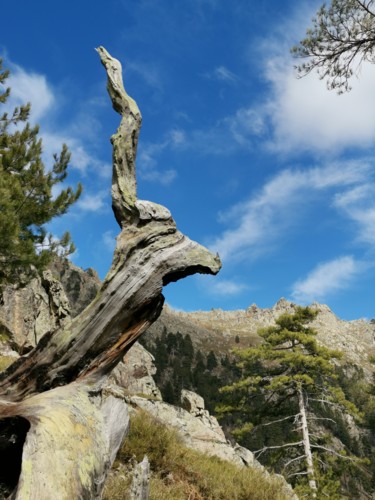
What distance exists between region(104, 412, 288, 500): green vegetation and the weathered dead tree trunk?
229 cm

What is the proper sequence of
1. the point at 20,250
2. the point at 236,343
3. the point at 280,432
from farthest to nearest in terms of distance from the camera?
1. the point at 236,343
2. the point at 280,432
3. the point at 20,250

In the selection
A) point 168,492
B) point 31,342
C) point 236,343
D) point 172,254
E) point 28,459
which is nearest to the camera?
point 28,459

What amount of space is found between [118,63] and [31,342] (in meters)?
20.3

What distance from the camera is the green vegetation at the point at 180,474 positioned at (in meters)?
7.22

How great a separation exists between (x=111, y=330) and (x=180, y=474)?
447 cm

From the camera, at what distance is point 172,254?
541 cm

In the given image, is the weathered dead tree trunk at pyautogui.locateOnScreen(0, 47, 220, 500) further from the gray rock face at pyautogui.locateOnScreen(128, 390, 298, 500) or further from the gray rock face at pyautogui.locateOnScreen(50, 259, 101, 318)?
the gray rock face at pyautogui.locateOnScreen(50, 259, 101, 318)

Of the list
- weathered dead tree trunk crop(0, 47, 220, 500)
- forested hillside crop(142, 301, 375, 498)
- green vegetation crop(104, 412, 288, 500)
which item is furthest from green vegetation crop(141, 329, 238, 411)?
weathered dead tree trunk crop(0, 47, 220, 500)

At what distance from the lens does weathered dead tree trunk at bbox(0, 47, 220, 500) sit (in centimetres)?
446

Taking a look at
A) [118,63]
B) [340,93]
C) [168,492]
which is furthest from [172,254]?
[340,93]

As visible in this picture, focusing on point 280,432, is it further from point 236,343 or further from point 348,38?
point 236,343

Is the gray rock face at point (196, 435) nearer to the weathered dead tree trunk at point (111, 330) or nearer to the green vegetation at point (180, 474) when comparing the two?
the green vegetation at point (180, 474)

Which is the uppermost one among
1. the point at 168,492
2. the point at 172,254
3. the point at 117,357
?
the point at 172,254

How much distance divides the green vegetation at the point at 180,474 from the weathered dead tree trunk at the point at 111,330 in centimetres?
229
